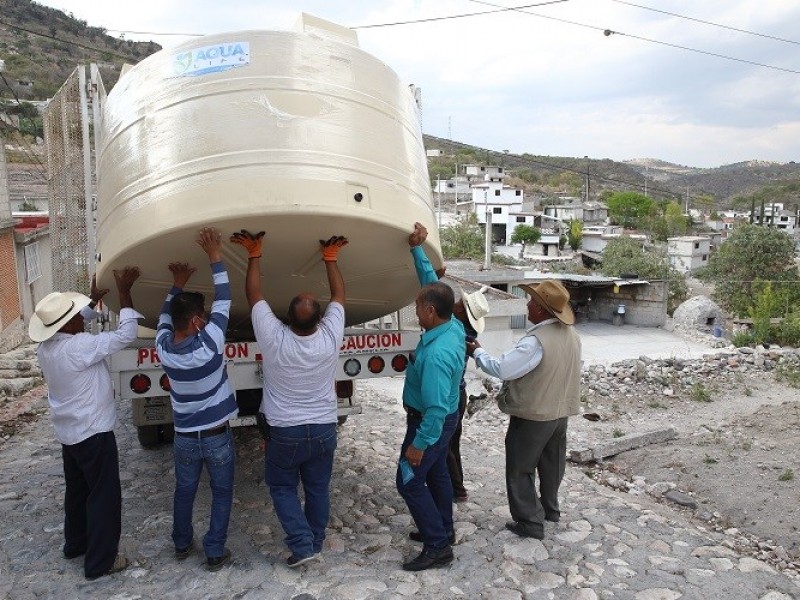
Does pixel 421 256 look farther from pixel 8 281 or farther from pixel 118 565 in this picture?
pixel 8 281

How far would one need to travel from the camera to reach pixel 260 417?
3.59 metres

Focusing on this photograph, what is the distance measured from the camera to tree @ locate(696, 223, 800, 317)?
32688mm

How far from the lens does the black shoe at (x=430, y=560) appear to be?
3.51 metres

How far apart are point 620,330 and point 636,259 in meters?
13.3

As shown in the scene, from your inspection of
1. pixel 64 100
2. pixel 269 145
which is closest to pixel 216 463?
pixel 269 145

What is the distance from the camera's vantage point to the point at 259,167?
10.1 feet

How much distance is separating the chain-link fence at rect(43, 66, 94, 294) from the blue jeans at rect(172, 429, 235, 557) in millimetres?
1694

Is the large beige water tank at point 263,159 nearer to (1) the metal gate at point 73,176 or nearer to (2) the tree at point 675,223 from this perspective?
(1) the metal gate at point 73,176

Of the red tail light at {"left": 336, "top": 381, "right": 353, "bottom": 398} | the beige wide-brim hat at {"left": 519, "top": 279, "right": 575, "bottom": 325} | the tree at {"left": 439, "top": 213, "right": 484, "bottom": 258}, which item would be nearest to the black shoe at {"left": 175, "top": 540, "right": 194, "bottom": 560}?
the red tail light at {"left": 336, "top": 381, "right": 353, "bottom": 398}

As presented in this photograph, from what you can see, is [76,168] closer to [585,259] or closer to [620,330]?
[620,330]

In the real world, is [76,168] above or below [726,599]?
above

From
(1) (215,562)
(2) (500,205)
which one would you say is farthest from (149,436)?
(2) (500,205)

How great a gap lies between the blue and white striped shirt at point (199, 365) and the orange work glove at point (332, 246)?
51 centimetres

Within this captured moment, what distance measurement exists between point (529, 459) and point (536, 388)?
45cm
